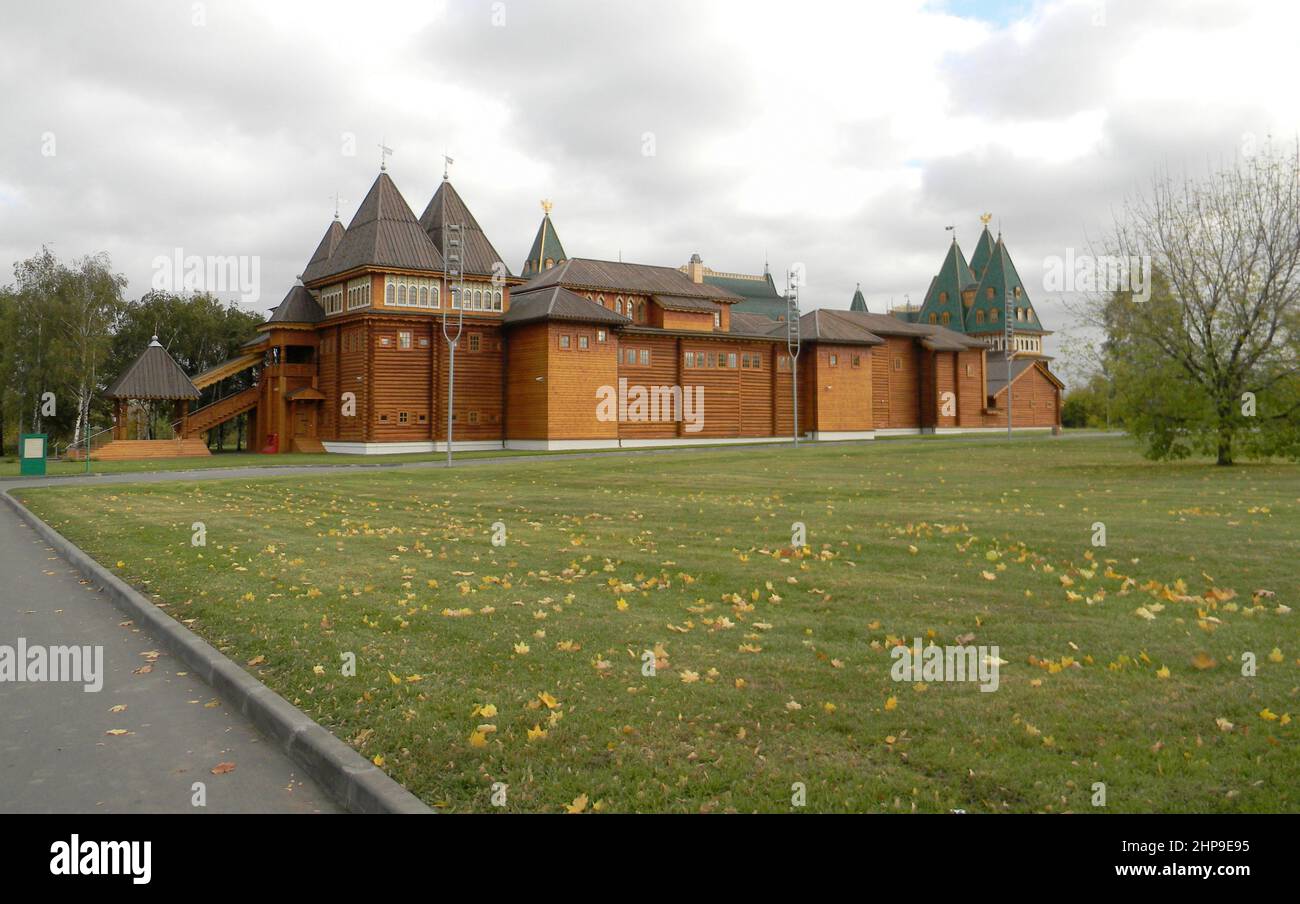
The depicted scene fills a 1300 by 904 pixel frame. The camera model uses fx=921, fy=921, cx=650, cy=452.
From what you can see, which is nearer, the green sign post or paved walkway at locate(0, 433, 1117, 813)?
paved walkway at locate(0, 433, 1117, 813)

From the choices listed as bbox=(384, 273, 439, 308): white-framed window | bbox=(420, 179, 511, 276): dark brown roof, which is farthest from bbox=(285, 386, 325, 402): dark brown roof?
bbox=(420, 179, 511, 276): dark brown roof

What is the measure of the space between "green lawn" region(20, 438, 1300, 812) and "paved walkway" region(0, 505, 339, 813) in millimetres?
458

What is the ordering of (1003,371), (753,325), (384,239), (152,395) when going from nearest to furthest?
(152,395), (384,239), (753,325), (1003,371)

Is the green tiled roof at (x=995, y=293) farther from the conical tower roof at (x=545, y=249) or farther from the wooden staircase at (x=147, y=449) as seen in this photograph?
the wooden staircase at (x=147, y=449)

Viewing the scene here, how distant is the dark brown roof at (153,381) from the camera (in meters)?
50.1

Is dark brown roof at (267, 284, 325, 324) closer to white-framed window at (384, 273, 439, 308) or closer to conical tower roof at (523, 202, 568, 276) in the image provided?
white-framed window at (384, 273, 439, 308)

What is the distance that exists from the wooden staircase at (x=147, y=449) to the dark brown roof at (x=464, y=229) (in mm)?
17592

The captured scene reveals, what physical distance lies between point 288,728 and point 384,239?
4949cm

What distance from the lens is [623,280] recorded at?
58781 mm

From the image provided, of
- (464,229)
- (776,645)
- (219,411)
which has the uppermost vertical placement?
(464,229)

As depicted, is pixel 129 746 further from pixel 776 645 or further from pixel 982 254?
pixel 982 254

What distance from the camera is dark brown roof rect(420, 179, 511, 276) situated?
5397cm

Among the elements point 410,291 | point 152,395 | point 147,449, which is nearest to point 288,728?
point 410,291
